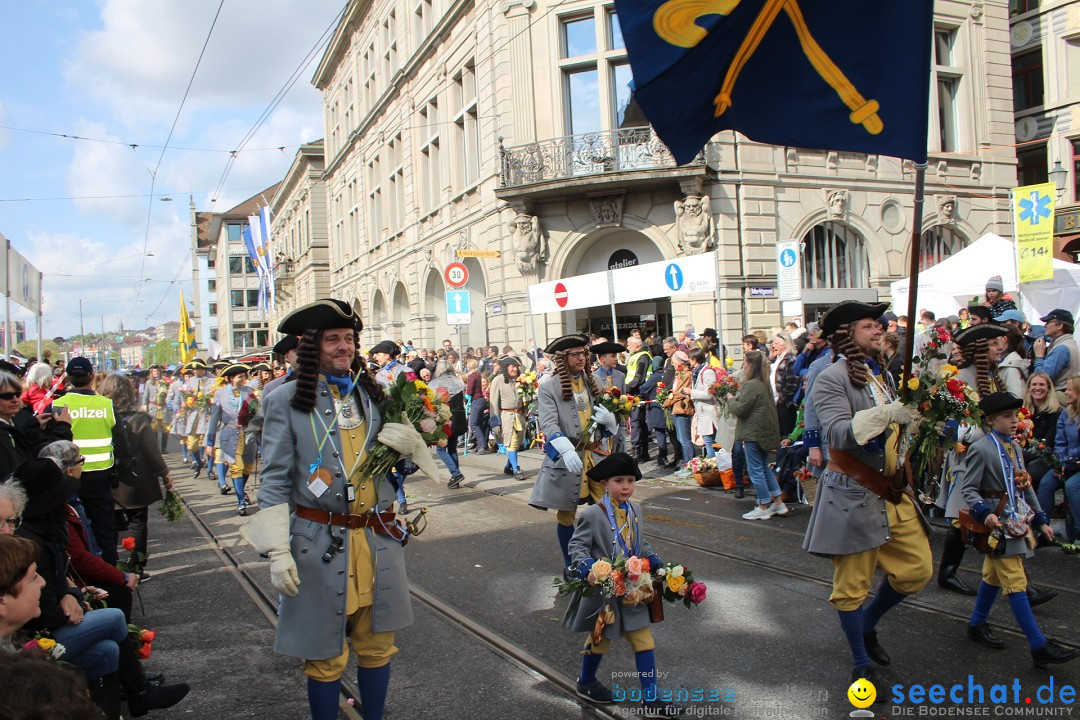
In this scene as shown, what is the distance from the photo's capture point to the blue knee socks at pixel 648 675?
4.08 m

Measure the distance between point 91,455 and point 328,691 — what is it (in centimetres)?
391

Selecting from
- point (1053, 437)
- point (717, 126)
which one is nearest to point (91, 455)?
point (717, 126)

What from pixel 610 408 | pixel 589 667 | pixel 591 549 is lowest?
pixel 589 667

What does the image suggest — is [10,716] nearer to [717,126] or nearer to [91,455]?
[717,126]

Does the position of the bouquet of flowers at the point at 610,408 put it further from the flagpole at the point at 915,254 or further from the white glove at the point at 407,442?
the flagpole at the point at 915,254

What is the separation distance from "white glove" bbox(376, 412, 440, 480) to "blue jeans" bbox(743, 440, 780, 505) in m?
5.82

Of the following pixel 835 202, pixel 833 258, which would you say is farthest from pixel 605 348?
pixel 833 258

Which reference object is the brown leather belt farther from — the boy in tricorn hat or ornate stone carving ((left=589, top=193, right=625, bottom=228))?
ornate stone carving ((left=589, top=193, right=625, bottom=228))

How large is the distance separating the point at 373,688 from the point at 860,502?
8.86ft

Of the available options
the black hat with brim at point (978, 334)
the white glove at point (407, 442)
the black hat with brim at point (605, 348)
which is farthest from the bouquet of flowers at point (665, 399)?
the white glove at point (407, 442)

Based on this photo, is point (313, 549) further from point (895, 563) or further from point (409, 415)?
point (895, 563)

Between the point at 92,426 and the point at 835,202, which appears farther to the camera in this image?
the point at 835,202

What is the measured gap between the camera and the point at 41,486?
13.7 feet

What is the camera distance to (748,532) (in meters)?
8.24
